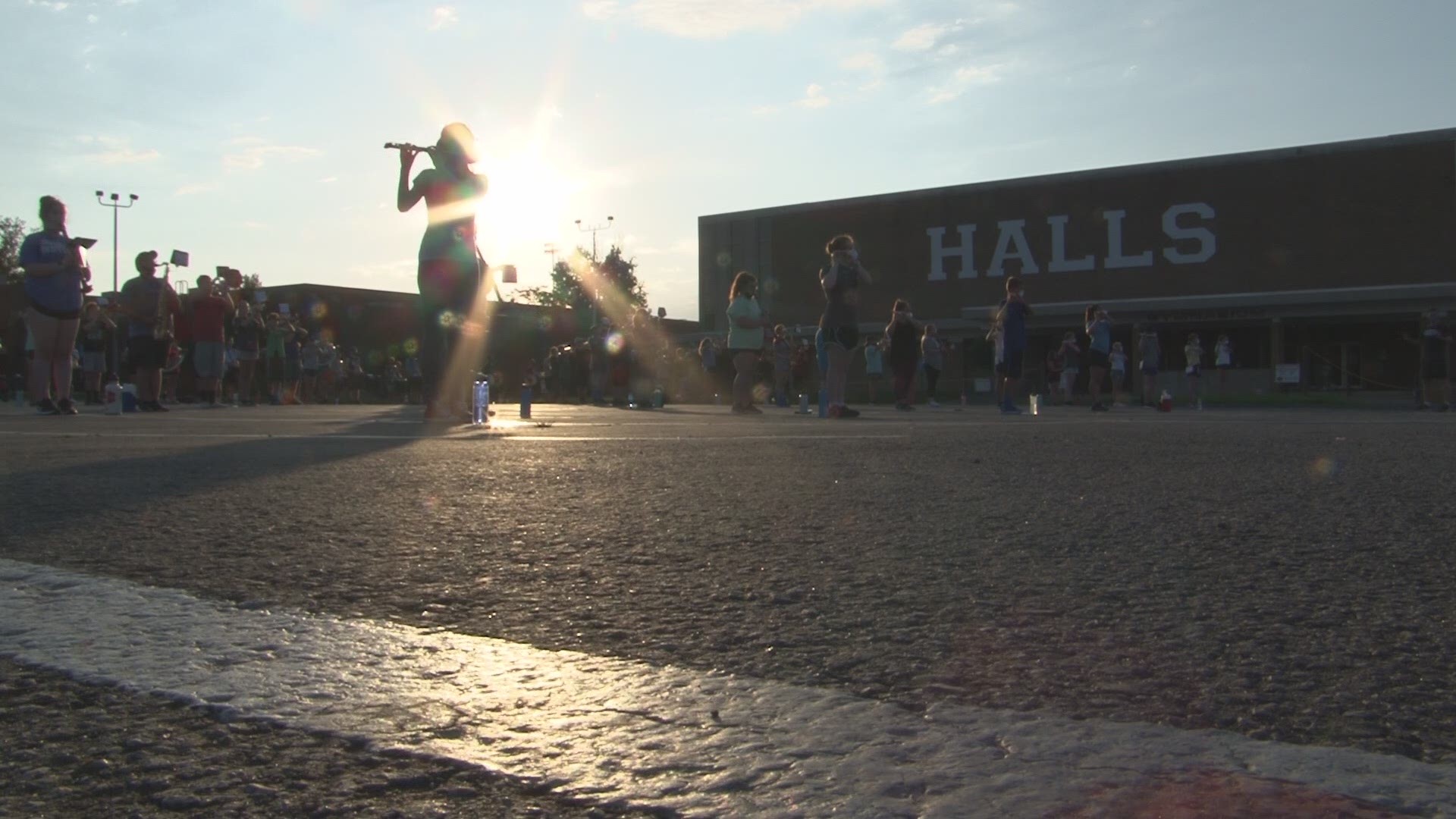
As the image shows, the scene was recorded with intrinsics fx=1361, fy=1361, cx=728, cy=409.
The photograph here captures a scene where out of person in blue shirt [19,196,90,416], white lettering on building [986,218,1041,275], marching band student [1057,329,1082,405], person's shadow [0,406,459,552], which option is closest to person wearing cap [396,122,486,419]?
person's shadow [0,406,459,552]

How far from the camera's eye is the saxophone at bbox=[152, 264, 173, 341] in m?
13.3

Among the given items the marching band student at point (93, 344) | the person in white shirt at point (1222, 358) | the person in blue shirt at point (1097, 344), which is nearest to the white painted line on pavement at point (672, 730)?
the marching band student at point (93, 344)

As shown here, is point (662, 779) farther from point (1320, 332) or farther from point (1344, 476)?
point (1320, 332)

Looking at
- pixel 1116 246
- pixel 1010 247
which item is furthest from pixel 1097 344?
pixel 1010 247

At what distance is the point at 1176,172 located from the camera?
43.3m

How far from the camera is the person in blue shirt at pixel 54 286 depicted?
34.3 feet

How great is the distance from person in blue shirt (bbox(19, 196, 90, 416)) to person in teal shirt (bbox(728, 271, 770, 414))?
586cm

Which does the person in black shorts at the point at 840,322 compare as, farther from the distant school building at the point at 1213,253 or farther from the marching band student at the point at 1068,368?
the distant school building at the point at 1213,253

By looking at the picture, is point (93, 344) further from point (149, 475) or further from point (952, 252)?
point (952, 252)

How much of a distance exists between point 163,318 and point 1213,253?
36.5 metres

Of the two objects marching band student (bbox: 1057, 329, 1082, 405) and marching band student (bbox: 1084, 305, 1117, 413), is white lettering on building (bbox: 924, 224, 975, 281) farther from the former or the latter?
marching band student (bbox: 1084, 305, 1117, 413)

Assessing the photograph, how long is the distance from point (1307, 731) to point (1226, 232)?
44.2m

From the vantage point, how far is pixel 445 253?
9.88 m

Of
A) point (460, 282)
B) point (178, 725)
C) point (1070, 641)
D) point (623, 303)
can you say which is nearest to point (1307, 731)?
point (1070, 641)
